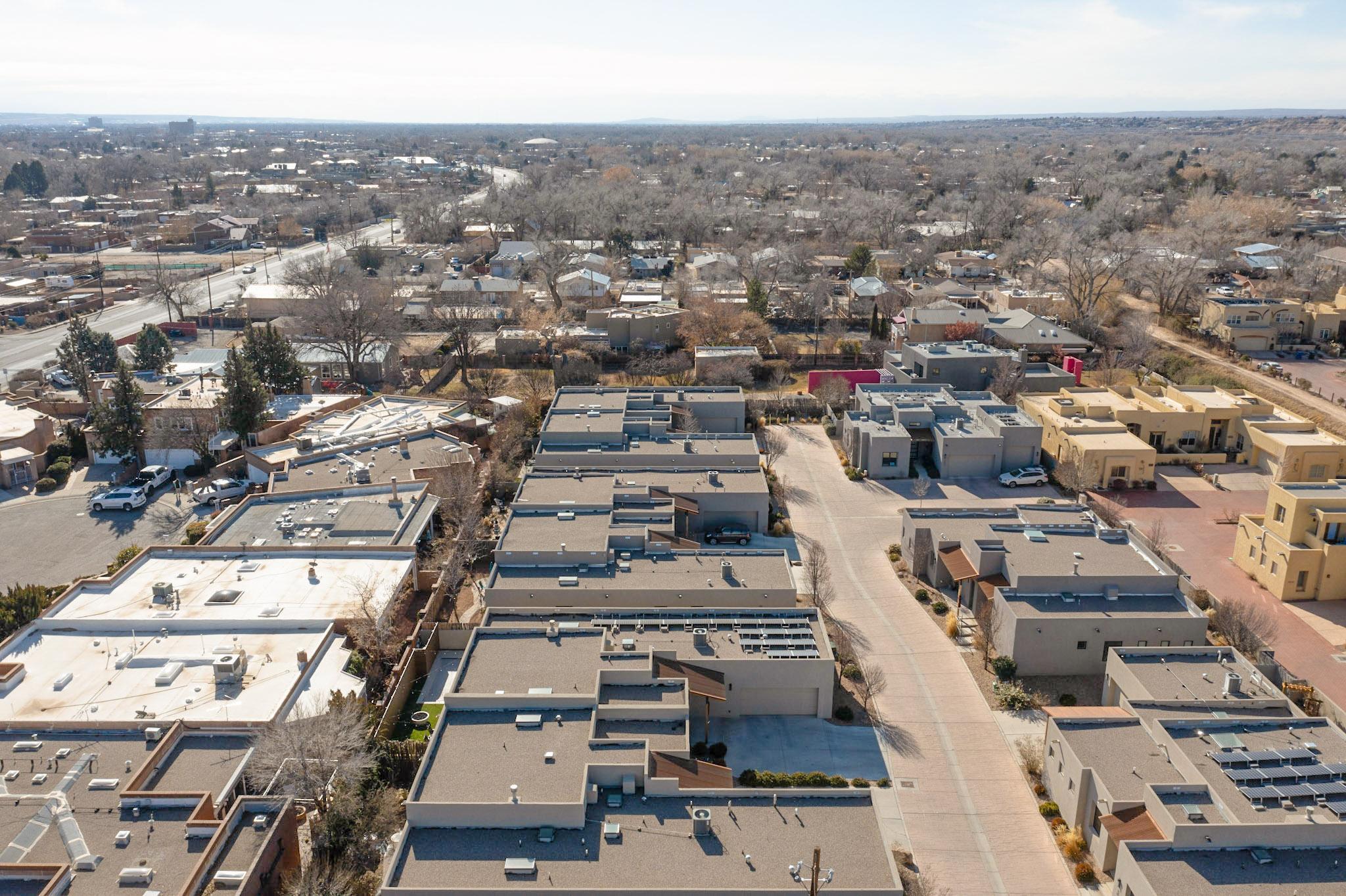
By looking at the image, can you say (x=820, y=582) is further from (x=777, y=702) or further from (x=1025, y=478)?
(x=1025, y=478)

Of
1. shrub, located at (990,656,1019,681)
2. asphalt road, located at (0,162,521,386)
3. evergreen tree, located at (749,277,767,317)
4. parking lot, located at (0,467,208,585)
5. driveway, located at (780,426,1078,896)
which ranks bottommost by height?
driveway, located at (780,426,1078,896)

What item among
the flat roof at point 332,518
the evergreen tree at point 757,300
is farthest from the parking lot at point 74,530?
the evergreen tree at point 757,300

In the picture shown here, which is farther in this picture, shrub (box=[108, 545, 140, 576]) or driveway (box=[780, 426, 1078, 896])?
shrub (box=[108, 545, 140, 576])

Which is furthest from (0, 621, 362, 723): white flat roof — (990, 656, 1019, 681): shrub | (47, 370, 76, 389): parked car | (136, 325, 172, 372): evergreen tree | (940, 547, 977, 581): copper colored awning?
(47, 370, 76, 389): parked car

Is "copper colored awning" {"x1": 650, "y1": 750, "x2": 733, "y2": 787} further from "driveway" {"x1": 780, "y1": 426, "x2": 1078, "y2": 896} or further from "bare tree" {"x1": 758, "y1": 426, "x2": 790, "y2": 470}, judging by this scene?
"bare tree" {"x1": 758, "y1": 426, "x2": 790, "y2": 470}

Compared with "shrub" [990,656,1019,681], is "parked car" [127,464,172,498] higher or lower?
higher

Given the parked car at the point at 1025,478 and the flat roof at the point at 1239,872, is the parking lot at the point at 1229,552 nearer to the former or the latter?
the parked car at the point at 1025,478
